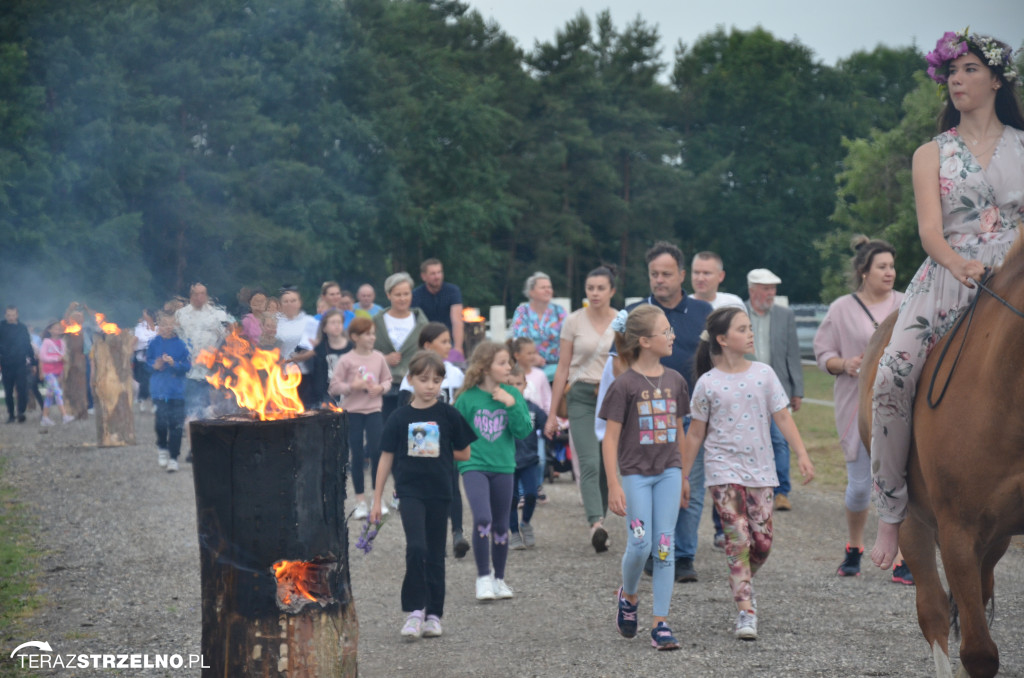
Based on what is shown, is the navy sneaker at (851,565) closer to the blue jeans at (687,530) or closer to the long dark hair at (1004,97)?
the blue jeans at (687,530)

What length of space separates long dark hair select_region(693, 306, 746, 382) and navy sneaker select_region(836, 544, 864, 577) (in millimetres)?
1671

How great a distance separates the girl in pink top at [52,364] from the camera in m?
23.3

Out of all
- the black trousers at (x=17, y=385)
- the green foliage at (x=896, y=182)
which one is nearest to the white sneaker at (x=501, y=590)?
the black trousers at (x=17, y=385)

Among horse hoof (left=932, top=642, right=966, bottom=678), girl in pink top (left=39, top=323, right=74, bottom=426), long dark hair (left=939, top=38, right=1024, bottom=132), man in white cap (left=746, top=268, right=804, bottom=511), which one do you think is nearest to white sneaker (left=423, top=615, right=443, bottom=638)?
horse hoof (left=932, top=642, right=966, bottom=678)

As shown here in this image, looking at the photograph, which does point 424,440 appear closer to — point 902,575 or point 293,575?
point 293,575

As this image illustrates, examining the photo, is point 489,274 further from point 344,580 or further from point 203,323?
point 344,580

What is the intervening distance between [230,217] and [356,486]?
702 inches

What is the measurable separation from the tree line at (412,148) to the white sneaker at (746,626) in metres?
18.6

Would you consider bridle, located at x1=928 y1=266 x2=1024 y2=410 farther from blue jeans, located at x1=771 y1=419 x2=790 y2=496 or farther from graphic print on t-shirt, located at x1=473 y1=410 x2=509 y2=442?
blue jeans, located at x1=771 y1=419 x2=790 y2=496

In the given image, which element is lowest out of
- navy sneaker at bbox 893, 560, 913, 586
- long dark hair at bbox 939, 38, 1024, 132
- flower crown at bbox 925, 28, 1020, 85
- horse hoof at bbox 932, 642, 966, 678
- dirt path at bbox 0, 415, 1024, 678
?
dirt path at bbox 0, 415, 1024, 678

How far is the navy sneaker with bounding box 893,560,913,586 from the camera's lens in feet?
24.9

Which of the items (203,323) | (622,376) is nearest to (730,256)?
(203,323)

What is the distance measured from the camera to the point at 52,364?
23.5 meters

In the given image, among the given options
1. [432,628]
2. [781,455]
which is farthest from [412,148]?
[432,628]
